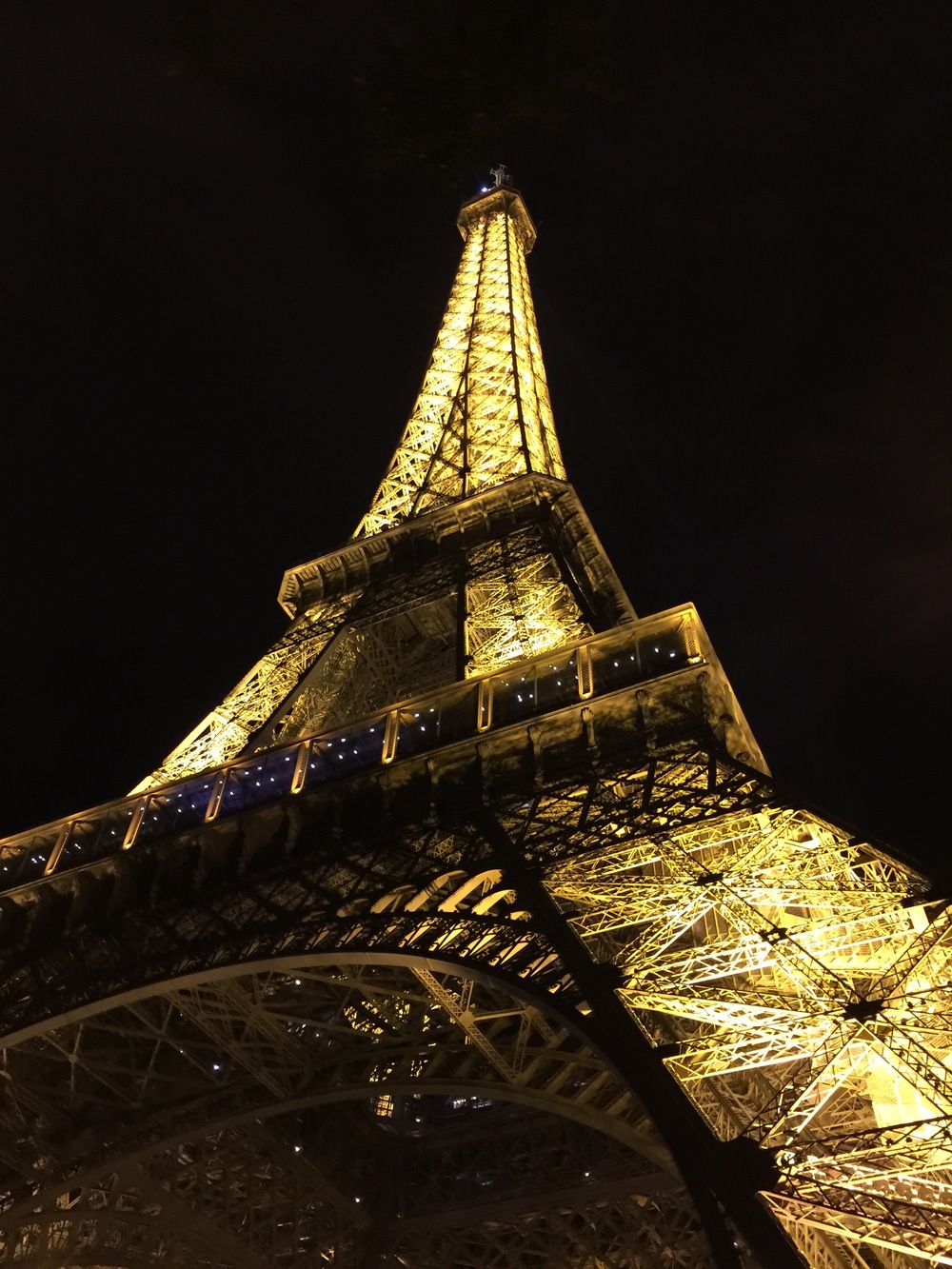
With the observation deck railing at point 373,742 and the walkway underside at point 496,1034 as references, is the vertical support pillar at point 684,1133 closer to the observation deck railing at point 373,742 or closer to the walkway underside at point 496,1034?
the walkway underside at point 496,1034

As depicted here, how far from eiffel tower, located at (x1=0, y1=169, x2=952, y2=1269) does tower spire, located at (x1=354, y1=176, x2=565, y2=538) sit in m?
3.38

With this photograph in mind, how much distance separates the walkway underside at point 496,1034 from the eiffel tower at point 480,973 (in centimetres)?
6

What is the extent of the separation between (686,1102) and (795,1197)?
4.63 feet

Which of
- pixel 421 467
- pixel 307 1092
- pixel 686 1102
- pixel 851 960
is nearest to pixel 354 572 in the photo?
pixel 421 467

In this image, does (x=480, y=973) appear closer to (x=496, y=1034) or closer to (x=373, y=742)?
(x=496, y=1034)

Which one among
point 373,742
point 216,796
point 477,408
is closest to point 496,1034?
point 373,742

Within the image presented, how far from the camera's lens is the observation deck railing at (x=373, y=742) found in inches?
722

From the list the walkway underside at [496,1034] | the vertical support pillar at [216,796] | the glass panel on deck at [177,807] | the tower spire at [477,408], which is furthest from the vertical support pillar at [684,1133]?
the tower spire at [477,408]

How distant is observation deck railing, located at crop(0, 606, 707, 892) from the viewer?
60.1 feet

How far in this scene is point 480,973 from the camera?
561 inches

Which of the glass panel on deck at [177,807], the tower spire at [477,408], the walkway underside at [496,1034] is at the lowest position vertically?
the walkway underside at [496,1034]

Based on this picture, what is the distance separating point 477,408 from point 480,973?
27.3m

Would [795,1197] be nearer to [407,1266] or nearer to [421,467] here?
[407,1266]

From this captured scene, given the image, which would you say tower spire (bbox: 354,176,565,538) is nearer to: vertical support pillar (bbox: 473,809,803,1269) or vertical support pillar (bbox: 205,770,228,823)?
vertical support pillar (bbox: 205,770,228,823)
